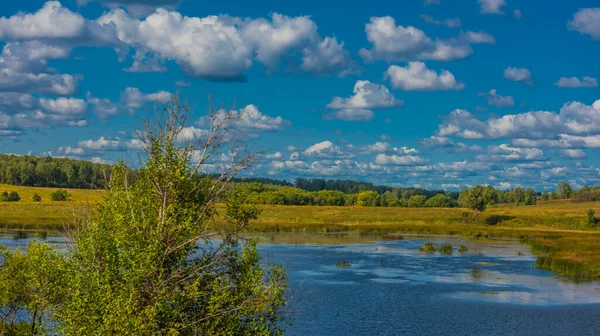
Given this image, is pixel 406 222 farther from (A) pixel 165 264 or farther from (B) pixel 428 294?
(A) pixel 165 264

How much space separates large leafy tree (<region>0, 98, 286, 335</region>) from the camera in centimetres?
2006

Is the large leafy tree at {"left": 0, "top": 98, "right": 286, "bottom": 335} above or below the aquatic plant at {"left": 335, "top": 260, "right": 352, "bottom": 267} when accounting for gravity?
above

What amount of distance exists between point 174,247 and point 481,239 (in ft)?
327

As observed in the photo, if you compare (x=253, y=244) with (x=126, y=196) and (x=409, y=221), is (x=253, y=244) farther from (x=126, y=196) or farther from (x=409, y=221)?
(x=409, y=221)

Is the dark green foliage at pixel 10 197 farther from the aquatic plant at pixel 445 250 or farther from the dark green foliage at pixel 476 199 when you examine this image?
the dark green foliage at pixel 476 199

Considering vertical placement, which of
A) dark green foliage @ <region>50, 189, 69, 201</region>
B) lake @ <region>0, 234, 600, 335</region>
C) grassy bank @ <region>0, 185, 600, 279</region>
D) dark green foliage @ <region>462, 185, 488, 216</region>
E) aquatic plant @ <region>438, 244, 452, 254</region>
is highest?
dark green foliage @ <region>462, 185, 488, 216</region>

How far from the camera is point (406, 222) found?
143250 millimetres

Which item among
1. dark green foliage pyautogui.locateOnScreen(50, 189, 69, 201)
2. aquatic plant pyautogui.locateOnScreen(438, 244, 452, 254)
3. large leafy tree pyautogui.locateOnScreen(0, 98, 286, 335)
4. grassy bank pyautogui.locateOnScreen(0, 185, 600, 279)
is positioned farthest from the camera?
dark green foliage pyautogui.locateOnScreen(50, 189, 69, 201)

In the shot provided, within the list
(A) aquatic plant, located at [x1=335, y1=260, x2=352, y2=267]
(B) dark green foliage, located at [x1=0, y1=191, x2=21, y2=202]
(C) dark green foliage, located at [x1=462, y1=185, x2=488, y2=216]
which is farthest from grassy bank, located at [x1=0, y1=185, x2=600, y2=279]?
(A) aquatic plant, located at [x1=335, y1=260, x2=352, y2=267]

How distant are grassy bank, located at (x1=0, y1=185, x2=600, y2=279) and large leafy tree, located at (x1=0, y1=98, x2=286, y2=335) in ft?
220

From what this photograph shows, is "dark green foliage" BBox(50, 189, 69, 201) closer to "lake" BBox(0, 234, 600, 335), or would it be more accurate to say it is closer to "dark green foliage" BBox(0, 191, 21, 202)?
"dark green foliage" BBox(0, 191, 21, 202)

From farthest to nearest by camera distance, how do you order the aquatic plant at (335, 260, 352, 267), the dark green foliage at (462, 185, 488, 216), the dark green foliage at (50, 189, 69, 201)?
the dark green foliage at (50, 189, 69, 201) < the dark green foliage at (462, 185, 488, 216) < the aquatic plant at (335, 260, 352, 267)

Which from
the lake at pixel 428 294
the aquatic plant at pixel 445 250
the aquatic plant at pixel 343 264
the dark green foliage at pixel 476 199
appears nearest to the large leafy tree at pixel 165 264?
the lake at pixel 428 294

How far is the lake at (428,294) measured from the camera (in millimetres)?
42781
